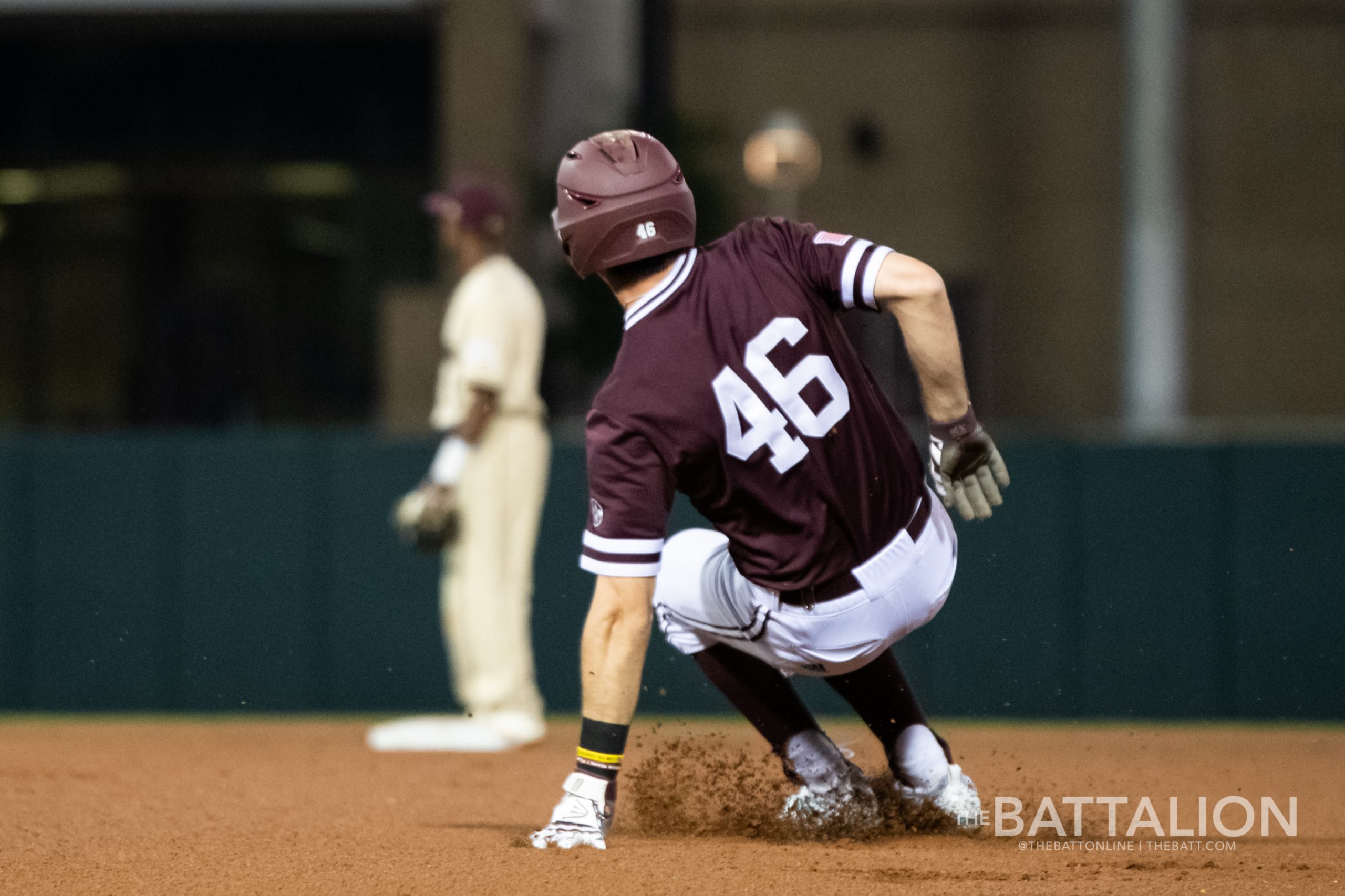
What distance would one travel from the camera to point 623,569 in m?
3.64

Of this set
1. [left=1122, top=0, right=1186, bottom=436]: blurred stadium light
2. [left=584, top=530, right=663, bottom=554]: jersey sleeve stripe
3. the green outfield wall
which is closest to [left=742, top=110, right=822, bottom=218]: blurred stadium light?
[left=1122, top=0, right=1186, bottom=436]: blurred stadium light

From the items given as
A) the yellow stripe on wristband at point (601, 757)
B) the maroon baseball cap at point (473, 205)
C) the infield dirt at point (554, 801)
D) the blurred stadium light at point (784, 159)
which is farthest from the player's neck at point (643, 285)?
the blurred stadium light at point (784, 159)

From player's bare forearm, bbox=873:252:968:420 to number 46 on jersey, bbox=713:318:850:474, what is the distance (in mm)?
208

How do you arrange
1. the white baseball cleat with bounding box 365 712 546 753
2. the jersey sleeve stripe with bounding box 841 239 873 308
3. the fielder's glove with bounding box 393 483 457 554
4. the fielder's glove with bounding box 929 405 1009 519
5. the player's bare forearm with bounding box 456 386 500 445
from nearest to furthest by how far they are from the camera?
1. the jersey sleeve stripe with bounding box 841 239 873 308
2. the fielder's glove with bounding box 929 405 1009 519
3. the fielder's glove with bounding box 393 483 457 554
4. the player's bare forearm with bounding box 456 386 500 445
5. the white baseball cleat with bounding box 365 712 546 753

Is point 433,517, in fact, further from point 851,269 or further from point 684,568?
point 851,269

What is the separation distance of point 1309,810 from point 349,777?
3.30 metres

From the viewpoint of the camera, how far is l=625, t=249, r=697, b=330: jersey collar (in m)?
3.78

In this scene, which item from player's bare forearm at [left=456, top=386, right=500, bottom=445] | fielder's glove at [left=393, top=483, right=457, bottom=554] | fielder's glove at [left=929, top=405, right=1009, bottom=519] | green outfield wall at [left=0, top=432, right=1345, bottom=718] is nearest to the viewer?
fielder's glove at [left=929, top=405, right=1009, bottom=519]

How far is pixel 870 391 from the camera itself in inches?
151

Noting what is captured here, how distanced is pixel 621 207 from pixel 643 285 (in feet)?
0.65

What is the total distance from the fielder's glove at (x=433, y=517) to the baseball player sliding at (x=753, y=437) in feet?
7.64

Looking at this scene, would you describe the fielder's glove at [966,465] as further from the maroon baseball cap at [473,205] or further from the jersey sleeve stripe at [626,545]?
the maroon baseball cap at [473,205]

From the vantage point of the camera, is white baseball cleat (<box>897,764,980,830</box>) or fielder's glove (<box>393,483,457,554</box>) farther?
fielder's glove (<box>393,483,457,554</box>)

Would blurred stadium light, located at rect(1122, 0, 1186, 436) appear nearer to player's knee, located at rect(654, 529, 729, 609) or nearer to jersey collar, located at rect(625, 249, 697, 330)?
player's knee, located at rect(654, 529, 729, 609)
